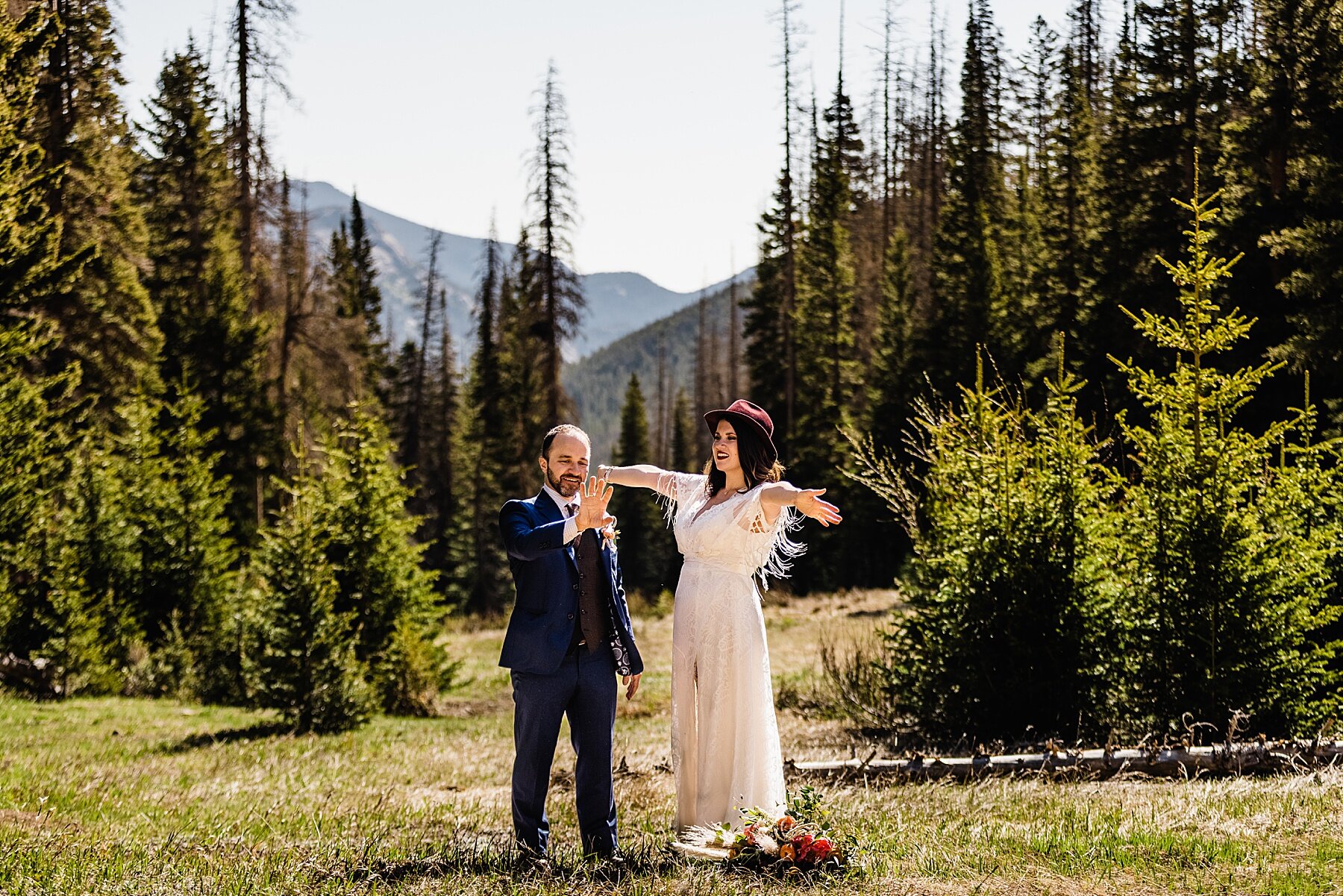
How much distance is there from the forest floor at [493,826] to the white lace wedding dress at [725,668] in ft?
1.77

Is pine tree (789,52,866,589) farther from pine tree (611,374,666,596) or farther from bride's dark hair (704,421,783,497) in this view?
bride's dark hair (704,421,783,497)

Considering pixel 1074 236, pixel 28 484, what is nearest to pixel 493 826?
pixel 28 484

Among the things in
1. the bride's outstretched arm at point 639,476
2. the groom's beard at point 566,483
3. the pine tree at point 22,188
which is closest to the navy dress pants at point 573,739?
the groom's beard at point 566,483

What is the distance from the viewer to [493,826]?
7.43 m

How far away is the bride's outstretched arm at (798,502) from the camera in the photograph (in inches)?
214

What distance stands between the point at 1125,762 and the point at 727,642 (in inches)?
178

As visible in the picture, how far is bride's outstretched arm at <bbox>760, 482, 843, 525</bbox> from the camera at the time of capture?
544 centimetres

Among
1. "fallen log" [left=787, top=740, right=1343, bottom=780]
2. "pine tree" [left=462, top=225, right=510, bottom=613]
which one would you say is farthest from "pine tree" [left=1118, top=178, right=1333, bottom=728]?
"pine tree" [left=462, top=225, right=510, bottom=613]

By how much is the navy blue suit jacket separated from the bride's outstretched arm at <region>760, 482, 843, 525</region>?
0.93 metres

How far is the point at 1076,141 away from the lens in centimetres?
3447

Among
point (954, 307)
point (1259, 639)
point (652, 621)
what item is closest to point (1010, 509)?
point (1259, 639)

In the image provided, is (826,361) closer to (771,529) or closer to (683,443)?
(683,443)

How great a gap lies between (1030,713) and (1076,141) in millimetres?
28849

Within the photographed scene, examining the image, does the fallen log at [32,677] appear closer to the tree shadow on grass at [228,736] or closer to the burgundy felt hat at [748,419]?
the tree shadow on grass at [228,736]
